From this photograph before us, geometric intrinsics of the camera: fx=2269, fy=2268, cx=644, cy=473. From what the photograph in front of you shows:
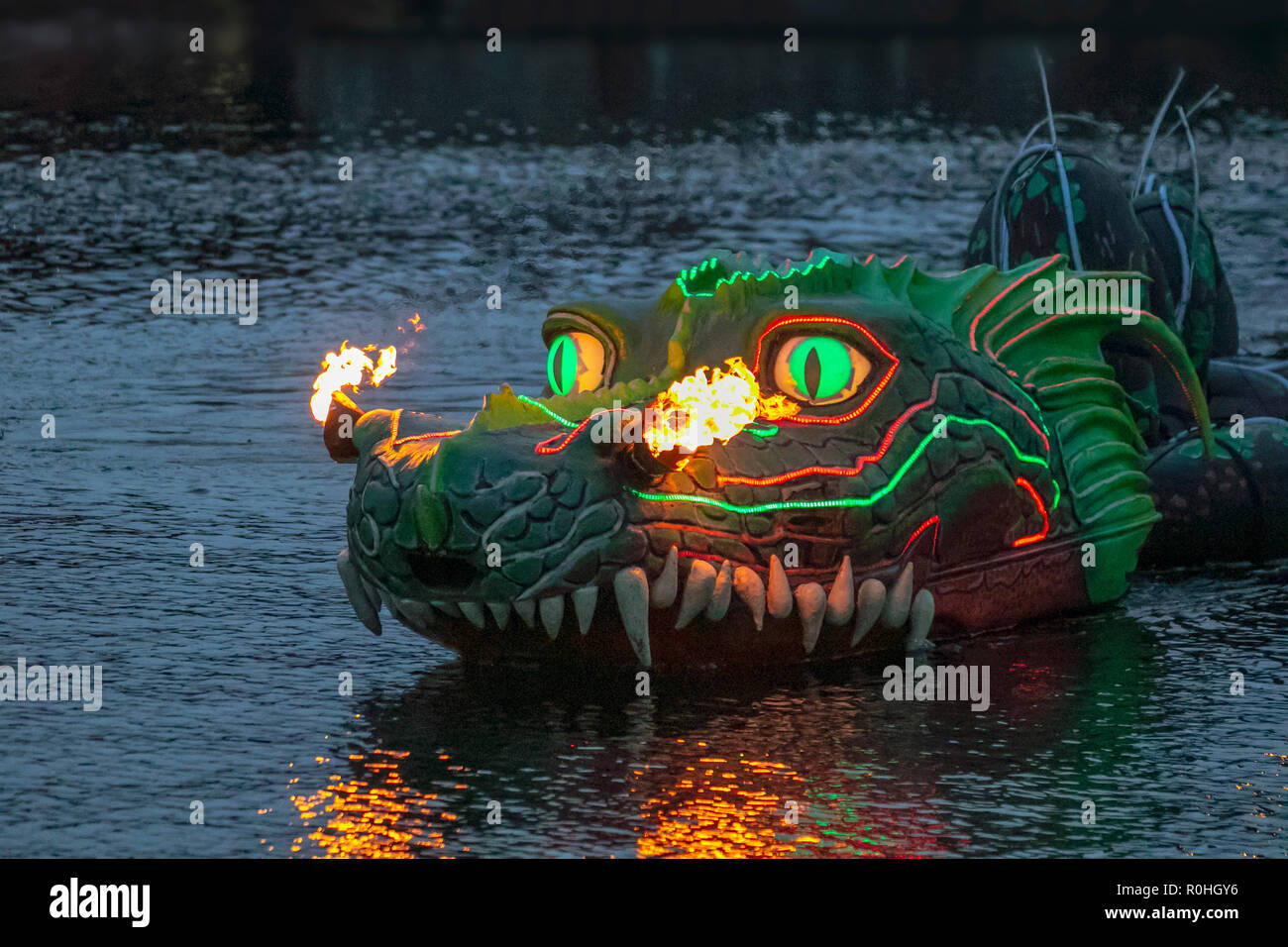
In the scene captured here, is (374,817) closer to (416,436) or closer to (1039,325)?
(416,436)

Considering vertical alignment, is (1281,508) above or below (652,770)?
above

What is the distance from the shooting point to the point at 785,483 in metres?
6.94

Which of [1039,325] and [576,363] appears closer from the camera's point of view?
[576,363]

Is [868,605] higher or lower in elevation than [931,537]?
lower

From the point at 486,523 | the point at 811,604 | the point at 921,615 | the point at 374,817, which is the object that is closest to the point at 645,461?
the point at 486,523

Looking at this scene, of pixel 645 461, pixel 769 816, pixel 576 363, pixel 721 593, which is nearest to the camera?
pixel 769 816

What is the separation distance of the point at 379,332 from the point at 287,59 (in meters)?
19.3

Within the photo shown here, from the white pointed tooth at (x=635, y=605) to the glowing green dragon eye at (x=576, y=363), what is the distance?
3.04 feet

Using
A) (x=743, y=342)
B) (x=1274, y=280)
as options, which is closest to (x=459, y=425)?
(x=743, y=342)

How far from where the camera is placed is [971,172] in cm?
1981

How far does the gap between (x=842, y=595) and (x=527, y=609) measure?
101 centimetres

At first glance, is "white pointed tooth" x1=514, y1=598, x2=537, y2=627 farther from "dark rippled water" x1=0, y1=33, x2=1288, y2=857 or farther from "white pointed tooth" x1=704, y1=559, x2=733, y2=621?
"white pointed tooth" x1=704, y1=559, x2=733, y2=621

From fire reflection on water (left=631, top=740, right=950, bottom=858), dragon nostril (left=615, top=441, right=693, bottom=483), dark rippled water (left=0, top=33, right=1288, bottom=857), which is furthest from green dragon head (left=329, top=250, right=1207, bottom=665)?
fire reflection on water (left=631, top=740, right=950, bottom=858)

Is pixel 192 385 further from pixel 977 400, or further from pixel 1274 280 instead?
pixel 1274 280
